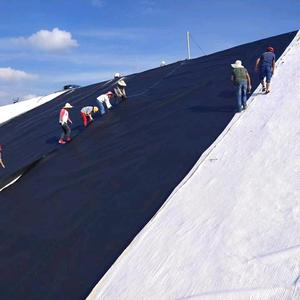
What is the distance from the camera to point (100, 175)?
740 cm

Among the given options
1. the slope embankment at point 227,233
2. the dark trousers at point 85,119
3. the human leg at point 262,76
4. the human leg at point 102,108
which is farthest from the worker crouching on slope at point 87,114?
the slope embankment at point 227,233

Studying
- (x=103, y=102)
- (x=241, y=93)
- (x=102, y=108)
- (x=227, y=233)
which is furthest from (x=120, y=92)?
(x=227, y=233)

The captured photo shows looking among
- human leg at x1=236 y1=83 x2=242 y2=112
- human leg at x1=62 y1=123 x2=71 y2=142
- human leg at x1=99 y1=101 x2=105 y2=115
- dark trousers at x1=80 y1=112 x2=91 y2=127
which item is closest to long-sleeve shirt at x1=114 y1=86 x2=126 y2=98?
human leg at x1=99 y1=101 x2=105 y2=115

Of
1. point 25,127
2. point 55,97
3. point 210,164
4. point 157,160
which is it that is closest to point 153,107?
point 157,160

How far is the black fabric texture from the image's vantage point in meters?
5.05

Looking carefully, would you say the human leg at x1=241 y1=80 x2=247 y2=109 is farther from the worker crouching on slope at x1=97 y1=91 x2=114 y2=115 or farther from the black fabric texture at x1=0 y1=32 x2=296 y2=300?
the worker crouching on slope at x1=97 y1=91 x2=114 y2=115

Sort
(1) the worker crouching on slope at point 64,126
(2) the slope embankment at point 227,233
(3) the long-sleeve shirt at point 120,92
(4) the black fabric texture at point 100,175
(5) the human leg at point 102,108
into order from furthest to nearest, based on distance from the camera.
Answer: (3) the long-sleeve shirt at point 120,92 < (5) the human leg at point 102,108 < (1) the worker crouching on slope at point 64,126 < (4) the black fabric texture at point 100,175 < (2) the slope embankment at point 227,233

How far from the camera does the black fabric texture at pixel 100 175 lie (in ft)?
16.6

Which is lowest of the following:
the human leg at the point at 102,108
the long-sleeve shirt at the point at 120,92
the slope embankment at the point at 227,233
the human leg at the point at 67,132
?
the slope embankment at the point at 227,233

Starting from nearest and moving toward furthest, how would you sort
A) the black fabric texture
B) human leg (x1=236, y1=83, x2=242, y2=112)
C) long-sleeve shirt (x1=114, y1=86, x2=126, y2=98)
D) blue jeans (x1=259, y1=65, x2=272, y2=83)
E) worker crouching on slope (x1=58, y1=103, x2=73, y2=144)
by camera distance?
the black fabric texture → human leg (x1=236, y1=83, x2=242, y2=112) → blue jeans (x1=259, y1=65, x2=272, y2=83) → worker crouching on slope (x1=58, y1=103, x2=73, y2=144) → long-sleeve shirt (x1=114, y1=86, x2=126, y2=98)

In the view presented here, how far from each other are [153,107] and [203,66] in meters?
3.62

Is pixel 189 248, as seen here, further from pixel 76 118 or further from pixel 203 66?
pixel 203 66

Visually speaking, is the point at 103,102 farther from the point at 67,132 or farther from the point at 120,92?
the point at 67,132

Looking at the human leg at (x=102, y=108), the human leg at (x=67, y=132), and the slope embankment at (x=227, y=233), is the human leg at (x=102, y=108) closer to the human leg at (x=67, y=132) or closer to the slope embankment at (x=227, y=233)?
the human leg at (x=67, y=132)
